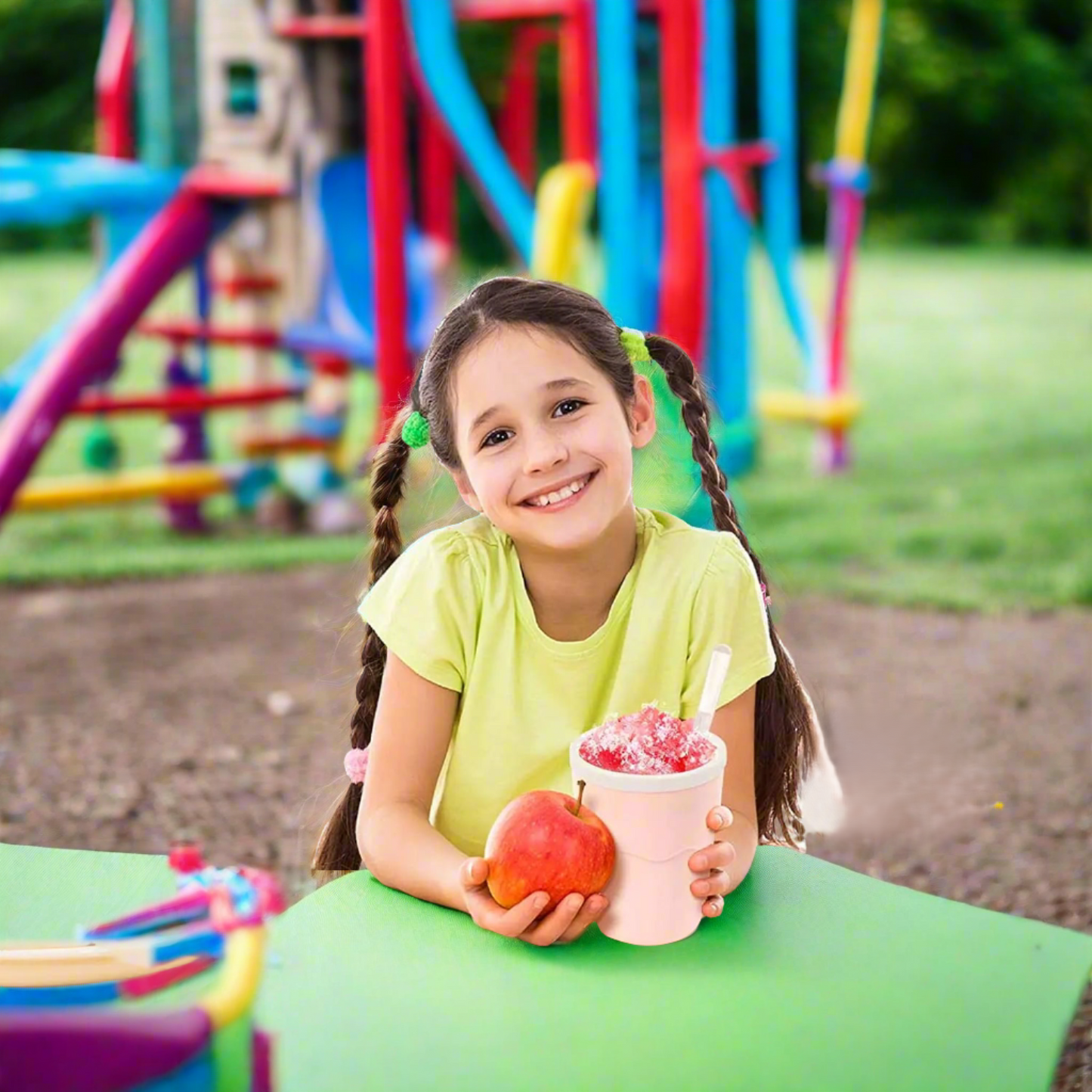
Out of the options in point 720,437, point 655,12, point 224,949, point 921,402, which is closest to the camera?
point 224,949

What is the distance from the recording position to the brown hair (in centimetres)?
161

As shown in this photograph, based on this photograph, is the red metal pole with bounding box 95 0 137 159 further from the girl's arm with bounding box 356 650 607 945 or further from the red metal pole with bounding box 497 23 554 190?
the girl's arm with bounding box 356 650 607 945

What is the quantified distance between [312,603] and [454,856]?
3.16 m

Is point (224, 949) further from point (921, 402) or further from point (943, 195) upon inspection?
point (943, 195)

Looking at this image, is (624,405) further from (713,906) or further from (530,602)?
(713,906)

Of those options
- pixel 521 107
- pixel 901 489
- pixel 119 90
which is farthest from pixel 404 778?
pixel 521 107

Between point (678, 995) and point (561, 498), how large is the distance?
0.51 meters

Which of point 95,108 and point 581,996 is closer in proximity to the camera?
point 581,996

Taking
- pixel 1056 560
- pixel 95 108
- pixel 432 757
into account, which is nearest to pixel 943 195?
pixel 95 108

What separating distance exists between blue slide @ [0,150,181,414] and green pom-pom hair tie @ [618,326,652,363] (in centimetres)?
334

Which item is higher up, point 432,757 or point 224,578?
point 432,757

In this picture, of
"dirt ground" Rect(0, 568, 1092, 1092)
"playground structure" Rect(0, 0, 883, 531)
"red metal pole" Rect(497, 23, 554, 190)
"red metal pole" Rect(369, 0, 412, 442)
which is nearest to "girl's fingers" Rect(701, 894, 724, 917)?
"dirt ground" Rect(0, 568, 1092, 1092)

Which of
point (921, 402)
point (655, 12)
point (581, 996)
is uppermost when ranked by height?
point (655, 12)

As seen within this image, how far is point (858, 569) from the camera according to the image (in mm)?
4863
